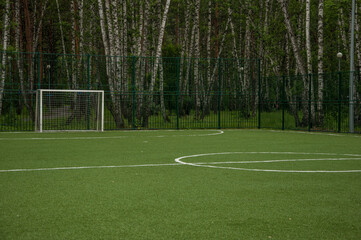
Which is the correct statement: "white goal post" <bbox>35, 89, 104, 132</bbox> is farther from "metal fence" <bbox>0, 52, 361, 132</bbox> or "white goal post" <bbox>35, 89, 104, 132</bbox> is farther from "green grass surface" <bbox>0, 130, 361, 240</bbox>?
"green grass surface" <bbox>0, 130, 361, 240</bbox>

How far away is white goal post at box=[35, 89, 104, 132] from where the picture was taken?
56.7ft

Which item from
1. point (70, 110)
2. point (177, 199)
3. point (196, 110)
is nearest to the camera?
point (177, 199)

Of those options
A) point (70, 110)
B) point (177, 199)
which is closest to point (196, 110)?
point (70, 110)

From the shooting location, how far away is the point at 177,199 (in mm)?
5449

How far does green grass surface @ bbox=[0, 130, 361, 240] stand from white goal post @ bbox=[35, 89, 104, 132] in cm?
774

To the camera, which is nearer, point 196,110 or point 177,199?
point 177,199

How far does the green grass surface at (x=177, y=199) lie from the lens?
13.6 ft

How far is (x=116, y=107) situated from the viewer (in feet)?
63.0

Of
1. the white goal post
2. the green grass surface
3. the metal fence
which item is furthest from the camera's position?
the metal fence

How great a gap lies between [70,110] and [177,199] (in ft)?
43.8

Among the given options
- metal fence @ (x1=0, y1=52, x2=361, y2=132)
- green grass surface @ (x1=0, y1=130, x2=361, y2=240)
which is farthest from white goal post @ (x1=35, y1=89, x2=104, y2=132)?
green grass surface @ (x1=0, y1=130, x2=361, y2=240)

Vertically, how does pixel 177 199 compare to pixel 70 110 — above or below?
below

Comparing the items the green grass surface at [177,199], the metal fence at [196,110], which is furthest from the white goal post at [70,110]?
the green grass surface at [177,199]

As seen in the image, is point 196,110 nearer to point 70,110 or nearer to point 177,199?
point 70,110
